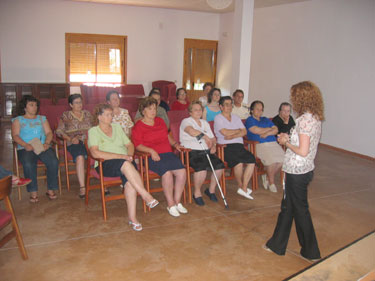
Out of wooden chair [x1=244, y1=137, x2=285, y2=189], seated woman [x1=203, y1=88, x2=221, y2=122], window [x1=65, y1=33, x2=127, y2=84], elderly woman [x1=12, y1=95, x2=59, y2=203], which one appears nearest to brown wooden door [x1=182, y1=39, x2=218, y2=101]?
window [x1=65, y1=33, x2=127, y2=84]

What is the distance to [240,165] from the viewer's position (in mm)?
4297

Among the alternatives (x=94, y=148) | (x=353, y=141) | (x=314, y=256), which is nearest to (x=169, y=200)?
(x=94, y=148)

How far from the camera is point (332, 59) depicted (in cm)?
723

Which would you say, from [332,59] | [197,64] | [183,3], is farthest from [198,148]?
[197,64]

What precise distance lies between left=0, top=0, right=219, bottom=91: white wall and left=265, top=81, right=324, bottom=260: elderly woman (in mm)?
8296

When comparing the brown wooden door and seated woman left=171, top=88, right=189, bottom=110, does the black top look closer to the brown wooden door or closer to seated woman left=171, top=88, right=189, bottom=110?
seated woman left=171, top=88, right=189, bottom=110

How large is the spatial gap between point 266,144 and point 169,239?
206cm

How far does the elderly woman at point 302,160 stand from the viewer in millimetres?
2635

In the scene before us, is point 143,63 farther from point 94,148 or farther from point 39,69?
point 94,148

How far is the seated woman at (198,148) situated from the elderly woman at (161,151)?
19cm

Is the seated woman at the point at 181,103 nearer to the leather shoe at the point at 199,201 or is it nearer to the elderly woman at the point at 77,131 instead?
the elderly woman at the point at 77,131

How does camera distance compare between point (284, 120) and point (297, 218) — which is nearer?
point (297, 218)

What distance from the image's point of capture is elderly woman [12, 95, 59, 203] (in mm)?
3918

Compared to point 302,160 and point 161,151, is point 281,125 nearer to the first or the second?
point 161,151
